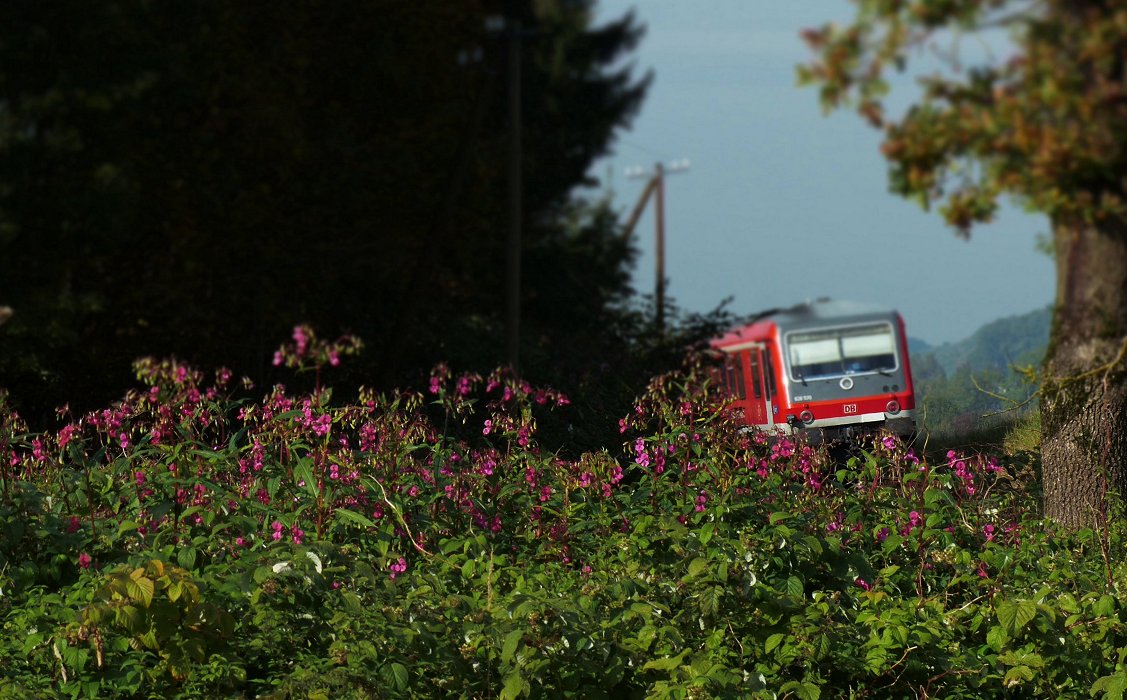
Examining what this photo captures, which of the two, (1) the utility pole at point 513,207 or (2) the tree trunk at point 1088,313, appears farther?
(1) the utility pole at point 513,207

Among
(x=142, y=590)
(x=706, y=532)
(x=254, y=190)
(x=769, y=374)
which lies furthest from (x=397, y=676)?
(x=769, y=374)

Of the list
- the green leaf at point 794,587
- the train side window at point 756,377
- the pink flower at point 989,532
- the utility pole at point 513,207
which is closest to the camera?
the green leaf at point 794,587

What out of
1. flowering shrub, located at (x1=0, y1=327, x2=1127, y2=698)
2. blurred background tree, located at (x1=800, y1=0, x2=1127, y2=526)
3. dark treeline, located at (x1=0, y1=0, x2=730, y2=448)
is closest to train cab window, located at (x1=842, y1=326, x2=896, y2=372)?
dark treeline, located at (x1=0, y1=0, x2=730, y2=448)

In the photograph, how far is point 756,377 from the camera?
67.8 ft

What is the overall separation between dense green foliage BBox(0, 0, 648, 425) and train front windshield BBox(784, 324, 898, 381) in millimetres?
2930

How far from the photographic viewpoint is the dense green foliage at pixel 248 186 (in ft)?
47.9

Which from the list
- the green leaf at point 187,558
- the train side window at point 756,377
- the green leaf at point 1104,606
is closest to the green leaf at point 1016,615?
the green leaf at point 1104,606

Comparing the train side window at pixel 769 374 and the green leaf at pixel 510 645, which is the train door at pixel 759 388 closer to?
the train side window at pixel 769 374

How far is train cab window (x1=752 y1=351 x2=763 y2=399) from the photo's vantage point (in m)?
20.4

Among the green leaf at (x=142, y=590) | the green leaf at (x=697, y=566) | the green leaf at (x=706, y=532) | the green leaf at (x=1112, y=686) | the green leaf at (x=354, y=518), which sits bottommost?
the green leaf at (x=1112, y=686)

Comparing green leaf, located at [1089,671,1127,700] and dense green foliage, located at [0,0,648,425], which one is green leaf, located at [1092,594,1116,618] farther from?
dense green foliage, located at [0,0,648,425]

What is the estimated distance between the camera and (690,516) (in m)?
6.85

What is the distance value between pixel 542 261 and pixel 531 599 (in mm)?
22310

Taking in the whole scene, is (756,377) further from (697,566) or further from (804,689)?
(804,689)
